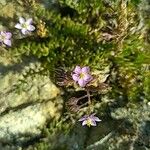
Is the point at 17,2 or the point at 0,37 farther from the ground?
the point at 17,2

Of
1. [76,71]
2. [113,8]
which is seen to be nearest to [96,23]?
[113,8]

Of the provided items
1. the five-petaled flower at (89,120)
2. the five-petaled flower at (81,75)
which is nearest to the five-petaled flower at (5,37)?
the five-petaled flower at (81,75)

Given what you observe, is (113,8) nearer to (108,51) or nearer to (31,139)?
(108,51)

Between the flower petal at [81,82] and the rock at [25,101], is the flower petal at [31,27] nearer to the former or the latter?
the rock at [25,101]

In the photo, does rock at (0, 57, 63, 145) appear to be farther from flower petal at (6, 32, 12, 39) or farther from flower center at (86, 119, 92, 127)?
flower center at (86, 119, 92, 127)

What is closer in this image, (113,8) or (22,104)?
(22,104)

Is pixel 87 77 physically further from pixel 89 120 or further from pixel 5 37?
pixel 5 37

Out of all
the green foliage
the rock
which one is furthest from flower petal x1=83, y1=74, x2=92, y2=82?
the rock
